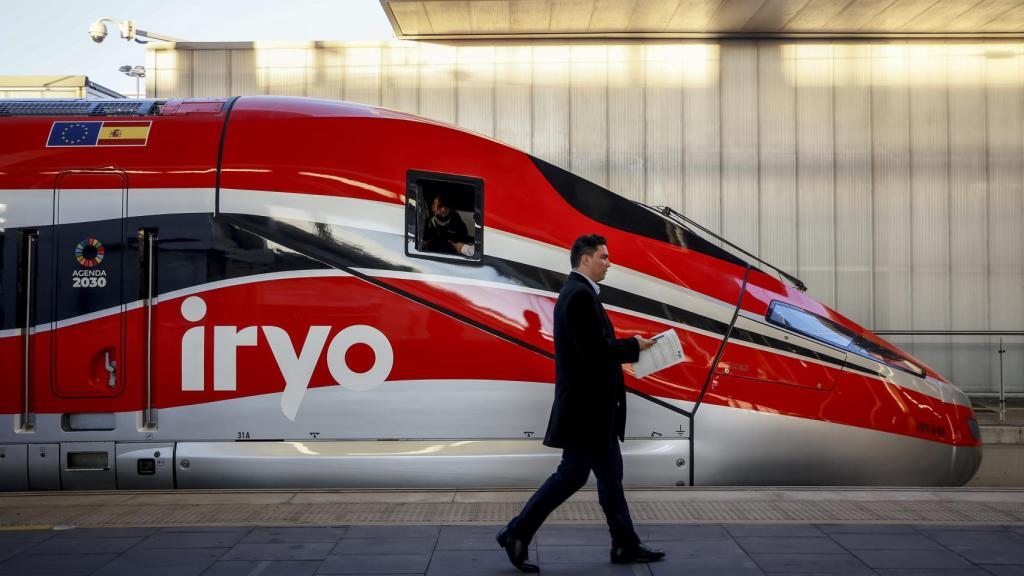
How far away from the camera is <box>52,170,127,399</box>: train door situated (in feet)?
19.7

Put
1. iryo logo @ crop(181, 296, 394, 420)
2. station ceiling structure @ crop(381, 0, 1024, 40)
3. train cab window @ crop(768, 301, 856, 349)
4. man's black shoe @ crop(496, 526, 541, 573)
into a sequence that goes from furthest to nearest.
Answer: station ceiling structure @ crop(381, 0, 1024, 40)
train cab window @ crop(768, 301, 856, 349)
iryo logo @ crop(181, 296, 394, 420)
man's black shoe @ crop(496, 526, 541, 573)

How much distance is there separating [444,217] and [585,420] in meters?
2.26

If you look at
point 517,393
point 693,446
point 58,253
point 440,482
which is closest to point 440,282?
point 517,393

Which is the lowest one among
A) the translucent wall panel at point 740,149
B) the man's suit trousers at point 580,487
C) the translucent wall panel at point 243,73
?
the man's suit trousers at point 580,487

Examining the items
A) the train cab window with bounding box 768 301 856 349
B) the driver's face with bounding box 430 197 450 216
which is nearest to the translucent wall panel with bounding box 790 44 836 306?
the train cab window with bounding box 768 301 856 349

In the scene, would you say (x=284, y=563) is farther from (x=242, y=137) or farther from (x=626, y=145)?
(x=626, y=145)

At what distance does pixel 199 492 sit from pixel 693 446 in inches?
132

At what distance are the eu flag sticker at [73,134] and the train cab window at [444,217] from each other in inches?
89.5

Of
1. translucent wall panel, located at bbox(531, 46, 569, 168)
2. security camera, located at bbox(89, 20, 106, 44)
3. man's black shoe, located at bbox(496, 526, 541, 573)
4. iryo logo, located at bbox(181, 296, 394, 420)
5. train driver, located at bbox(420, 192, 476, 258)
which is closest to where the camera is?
man's black shoe, located at bbox(496, 526, 541, 573)

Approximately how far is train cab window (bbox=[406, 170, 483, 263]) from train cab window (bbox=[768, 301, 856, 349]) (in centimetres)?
216

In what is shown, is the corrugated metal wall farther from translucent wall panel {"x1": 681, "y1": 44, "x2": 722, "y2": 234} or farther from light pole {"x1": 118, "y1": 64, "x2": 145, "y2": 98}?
light pole {"x1": 118, "y1": 64, "x2": 145, "y2": 98}

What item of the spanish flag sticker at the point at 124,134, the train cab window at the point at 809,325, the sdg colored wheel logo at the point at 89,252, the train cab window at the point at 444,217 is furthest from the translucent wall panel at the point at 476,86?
the sdg colored wheel logo at the point at 89,252

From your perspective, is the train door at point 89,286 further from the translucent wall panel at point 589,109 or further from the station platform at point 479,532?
the translucent wall panel at point 589,109

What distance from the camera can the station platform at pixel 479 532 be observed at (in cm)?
443
